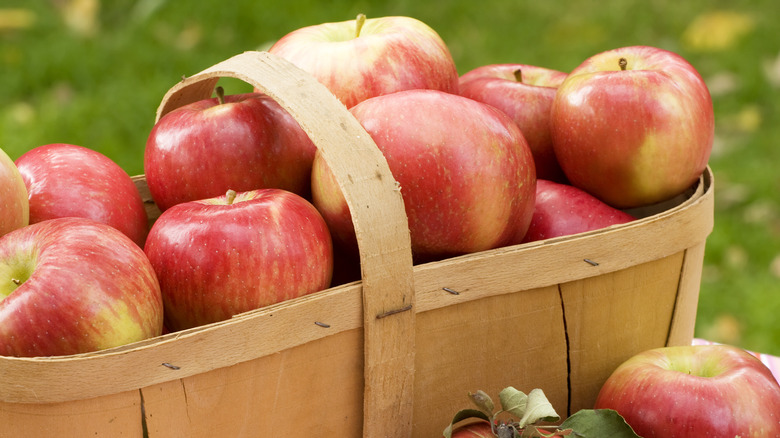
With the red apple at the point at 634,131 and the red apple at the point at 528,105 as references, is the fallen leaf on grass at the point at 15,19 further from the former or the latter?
the red apple at the point at 634,131

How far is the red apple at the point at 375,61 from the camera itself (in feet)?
4.03

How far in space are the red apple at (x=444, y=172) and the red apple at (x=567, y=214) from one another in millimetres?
125

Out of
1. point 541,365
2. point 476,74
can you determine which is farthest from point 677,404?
point 476,74

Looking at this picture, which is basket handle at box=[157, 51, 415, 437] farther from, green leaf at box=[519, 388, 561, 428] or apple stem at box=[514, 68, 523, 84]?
apple stem at box=[514, 68, 523, 84]

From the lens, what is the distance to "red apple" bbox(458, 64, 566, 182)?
137cm

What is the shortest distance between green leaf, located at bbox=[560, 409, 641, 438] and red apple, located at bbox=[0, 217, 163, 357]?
1.57 feet

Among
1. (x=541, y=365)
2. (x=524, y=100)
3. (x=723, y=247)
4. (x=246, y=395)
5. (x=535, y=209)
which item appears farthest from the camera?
(x=723, y=247)

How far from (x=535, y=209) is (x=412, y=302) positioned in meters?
0.34

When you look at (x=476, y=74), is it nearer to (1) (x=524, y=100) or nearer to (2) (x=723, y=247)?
(1) (x=524, y=100)

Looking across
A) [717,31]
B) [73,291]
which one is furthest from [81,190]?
[717,31]

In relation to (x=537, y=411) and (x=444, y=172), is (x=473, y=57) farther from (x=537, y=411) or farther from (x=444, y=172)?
(x=537, y=411)

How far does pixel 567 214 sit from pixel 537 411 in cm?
36

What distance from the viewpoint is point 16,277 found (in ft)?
3.15

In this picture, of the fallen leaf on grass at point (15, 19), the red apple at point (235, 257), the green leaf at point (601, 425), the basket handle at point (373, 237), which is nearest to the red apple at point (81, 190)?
the red apple at point (235, 257)
